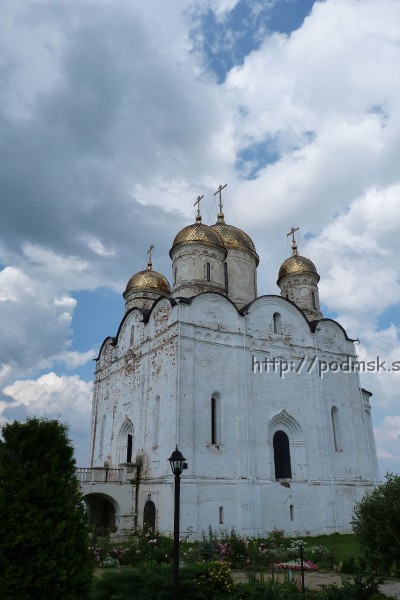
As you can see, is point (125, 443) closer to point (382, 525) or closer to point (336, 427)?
point (336, 427)

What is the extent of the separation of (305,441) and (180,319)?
7.47 metres

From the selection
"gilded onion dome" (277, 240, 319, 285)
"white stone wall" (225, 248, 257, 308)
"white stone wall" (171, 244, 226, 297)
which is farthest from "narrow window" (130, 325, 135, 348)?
"gilded onion dome" (277, 240, 319, 285)

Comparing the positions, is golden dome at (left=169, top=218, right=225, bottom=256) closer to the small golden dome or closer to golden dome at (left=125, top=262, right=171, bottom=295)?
golden dome at (left=125, top=262, right=171, bottom=295)

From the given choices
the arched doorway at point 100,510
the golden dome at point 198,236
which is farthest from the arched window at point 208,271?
the arched doorway at point 100,510

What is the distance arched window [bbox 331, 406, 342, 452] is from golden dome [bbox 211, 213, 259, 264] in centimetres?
913

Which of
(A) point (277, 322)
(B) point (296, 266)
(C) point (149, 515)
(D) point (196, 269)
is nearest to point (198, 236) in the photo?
(D) point (196, 269)

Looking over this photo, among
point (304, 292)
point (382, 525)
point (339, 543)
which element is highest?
point (304, 292)

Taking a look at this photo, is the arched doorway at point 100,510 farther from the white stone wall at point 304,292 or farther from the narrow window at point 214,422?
the white stone wall at point 304,292

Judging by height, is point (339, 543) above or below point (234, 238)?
below

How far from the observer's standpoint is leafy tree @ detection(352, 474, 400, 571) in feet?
32.4

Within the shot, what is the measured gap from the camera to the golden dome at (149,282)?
25109 mm

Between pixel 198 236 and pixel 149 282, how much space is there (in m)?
4.32

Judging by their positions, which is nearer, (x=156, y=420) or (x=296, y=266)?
(x=156, y=420)

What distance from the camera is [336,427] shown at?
21234 mm
